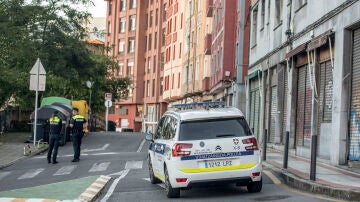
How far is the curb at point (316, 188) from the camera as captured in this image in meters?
11.5

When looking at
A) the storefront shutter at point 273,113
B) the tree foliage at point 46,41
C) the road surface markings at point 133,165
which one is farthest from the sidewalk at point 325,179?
the tree foliage at point 46,41

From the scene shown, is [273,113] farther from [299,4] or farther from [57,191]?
[57,191]

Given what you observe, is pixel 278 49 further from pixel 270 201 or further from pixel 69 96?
pixel 69 96

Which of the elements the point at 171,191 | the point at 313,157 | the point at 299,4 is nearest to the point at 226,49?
the point at 299,4

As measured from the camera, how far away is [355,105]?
17078 millimetres

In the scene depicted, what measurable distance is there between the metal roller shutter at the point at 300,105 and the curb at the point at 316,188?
25.5 ft

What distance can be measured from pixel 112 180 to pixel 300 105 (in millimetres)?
9709

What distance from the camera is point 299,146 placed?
23141 millimetres

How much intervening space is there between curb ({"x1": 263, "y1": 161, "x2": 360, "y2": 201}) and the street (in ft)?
0.86

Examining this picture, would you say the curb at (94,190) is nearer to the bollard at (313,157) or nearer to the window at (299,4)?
the bollard at (313,157)

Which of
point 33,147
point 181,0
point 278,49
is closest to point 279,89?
point 278,49

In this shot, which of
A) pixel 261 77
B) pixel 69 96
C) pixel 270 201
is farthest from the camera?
pixel 69 96

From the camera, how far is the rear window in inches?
489

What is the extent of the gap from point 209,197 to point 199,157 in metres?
0.86
